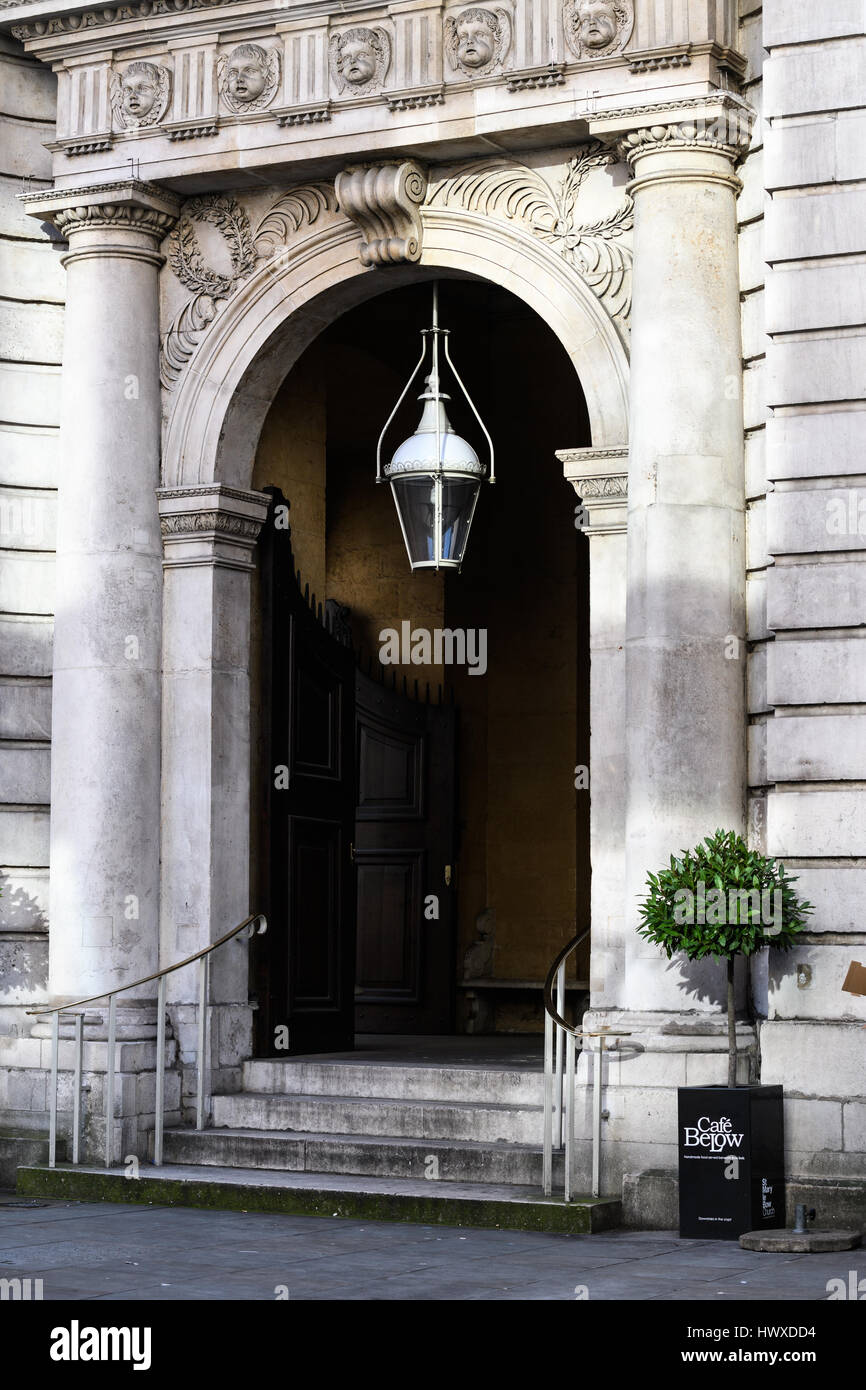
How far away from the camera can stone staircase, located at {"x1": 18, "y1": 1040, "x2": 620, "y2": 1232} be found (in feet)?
35.7

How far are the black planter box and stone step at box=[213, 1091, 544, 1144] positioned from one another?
1.53 metres

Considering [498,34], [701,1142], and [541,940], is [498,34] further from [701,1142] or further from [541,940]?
[541,940]

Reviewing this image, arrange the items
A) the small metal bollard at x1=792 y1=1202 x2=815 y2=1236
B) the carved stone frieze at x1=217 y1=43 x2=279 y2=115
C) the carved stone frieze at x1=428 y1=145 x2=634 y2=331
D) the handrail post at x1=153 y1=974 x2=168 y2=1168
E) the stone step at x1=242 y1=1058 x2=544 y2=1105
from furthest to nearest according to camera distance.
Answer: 1. the carved stone frieze at x1=217 y1=43 x2=279 y2=115
2. the handrail post at x1=153 y1=974 x2=168 y2=1168
3. the stone step at x1=242 y1=1058 x2=544 y2=1105
4. the carved stone frieze at x1=428 y1=145 x2=634 y2=331
5. the small metal bollard at x1=792 y1=1202 x2=815 y2=1236

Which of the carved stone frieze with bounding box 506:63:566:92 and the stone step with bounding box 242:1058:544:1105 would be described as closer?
the carved stone frieze with bounding box 506:63:566:92

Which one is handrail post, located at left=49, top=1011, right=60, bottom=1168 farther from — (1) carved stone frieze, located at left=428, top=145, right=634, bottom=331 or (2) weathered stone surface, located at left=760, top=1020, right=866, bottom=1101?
(1) carved stone frieze, located at left=428, top=145, right=634, bottom=331

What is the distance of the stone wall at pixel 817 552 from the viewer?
10539mm

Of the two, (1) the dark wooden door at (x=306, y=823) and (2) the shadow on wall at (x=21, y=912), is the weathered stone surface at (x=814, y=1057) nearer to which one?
(1) the dark wooden door at (x=306, y=823)

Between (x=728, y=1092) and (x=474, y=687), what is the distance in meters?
8.00

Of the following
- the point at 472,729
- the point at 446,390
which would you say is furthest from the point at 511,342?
the point at 472,729

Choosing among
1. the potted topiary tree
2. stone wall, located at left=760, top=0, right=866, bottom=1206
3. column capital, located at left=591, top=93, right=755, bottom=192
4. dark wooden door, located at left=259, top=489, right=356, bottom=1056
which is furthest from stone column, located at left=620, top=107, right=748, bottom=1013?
dark wooden door, located at left=259, top=489, right=356, bottom=1056

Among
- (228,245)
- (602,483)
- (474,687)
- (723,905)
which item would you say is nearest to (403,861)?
(474,687)

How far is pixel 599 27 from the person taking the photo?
11602 mm

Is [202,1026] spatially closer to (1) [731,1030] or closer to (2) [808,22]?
(1) [731,1030]

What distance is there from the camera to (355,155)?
40.9 feet
